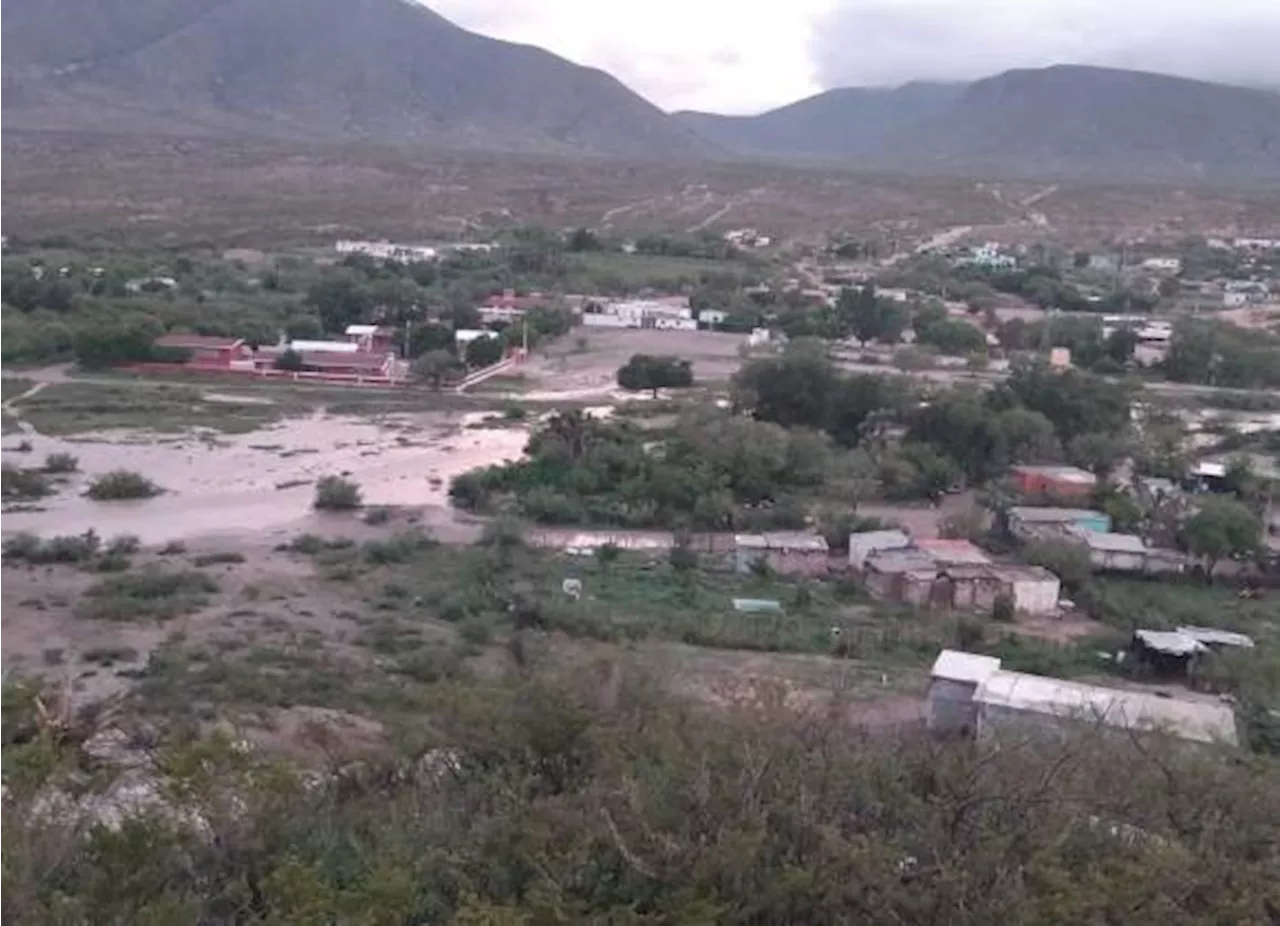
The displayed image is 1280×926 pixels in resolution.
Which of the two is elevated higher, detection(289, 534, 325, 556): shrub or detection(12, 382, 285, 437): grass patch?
detection(289, 534, 325, 556): shrub

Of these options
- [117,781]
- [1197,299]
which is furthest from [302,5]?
[117,781]

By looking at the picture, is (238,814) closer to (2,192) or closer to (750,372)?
(750,372)

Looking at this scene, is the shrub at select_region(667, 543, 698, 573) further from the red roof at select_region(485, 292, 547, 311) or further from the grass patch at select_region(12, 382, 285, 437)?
the red roof at select_region(485, 292, 547, 311)

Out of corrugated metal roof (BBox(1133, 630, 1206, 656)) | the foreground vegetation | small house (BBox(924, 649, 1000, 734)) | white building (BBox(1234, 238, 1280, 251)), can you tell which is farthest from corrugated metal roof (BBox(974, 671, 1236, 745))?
white building (BBox(1234, 238, 1280, 251))

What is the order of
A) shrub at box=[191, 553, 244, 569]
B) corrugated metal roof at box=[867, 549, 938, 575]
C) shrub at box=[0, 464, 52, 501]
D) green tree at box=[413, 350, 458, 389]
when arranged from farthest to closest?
1. green tree at box=[413, 350, 458, 389]
2. shrub at box=[0, 464, 52, 501]
3. shrub at box=[191, 553, 244, 569]
4. corrugated metal roof at box=[867, 549, 938, 575]

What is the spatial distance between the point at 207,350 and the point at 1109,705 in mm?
25808

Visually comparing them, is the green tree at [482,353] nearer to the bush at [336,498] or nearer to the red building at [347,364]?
the red building at [347,364]

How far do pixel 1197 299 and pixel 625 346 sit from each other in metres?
20.5

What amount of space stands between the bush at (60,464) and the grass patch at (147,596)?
6913 mm

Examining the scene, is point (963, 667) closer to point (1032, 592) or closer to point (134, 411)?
point (1032, 592)

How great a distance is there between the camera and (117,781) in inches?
391

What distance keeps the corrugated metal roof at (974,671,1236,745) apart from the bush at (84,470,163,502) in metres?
13.3

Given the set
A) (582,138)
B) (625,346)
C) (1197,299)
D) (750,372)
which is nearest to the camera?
(750,372)

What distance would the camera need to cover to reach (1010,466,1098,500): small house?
23781mm
